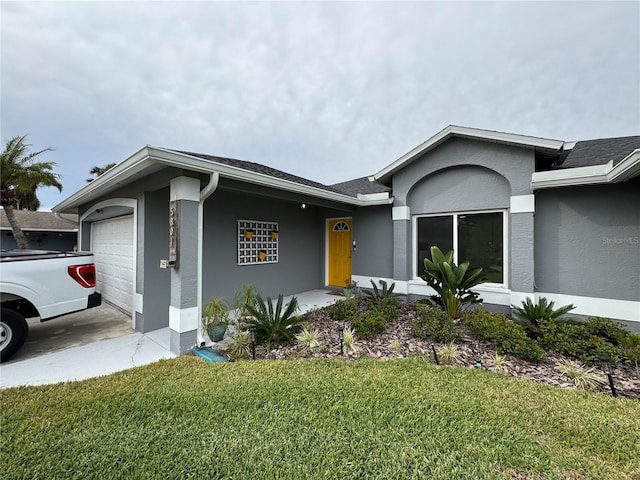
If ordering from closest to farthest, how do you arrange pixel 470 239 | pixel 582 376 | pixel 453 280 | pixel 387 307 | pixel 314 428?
pixel 314 428
pixel 582 376
pixel 453 280
pixel 387 307
pixel 470 239

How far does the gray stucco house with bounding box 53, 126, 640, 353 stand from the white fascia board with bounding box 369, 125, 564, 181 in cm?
3

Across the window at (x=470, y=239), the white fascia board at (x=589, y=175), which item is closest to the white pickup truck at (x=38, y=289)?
the window at (x=470, y=239)

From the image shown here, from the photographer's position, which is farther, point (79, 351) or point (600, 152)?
point (600, 152)

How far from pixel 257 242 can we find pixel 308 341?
149 inches

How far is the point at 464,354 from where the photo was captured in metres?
4.34

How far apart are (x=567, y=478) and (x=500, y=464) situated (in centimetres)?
45

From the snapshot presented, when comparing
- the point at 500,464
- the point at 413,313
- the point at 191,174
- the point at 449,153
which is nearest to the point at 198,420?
the point at 500,464

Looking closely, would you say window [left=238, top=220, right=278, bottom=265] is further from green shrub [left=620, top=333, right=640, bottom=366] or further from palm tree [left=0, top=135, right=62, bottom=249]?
palm tree [left=0, top=135, right=62, bottom=249]

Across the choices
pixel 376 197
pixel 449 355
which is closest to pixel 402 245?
pixel 376 197

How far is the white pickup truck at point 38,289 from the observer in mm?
4023

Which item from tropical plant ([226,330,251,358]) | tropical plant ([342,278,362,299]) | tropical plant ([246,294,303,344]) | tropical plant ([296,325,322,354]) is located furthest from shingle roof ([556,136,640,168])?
tropical plant ([226,330,251,358])

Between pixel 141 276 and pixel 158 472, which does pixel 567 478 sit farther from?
pixel 141 276

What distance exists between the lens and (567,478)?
6.63 ft

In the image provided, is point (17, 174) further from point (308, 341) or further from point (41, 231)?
point (308, 341)
